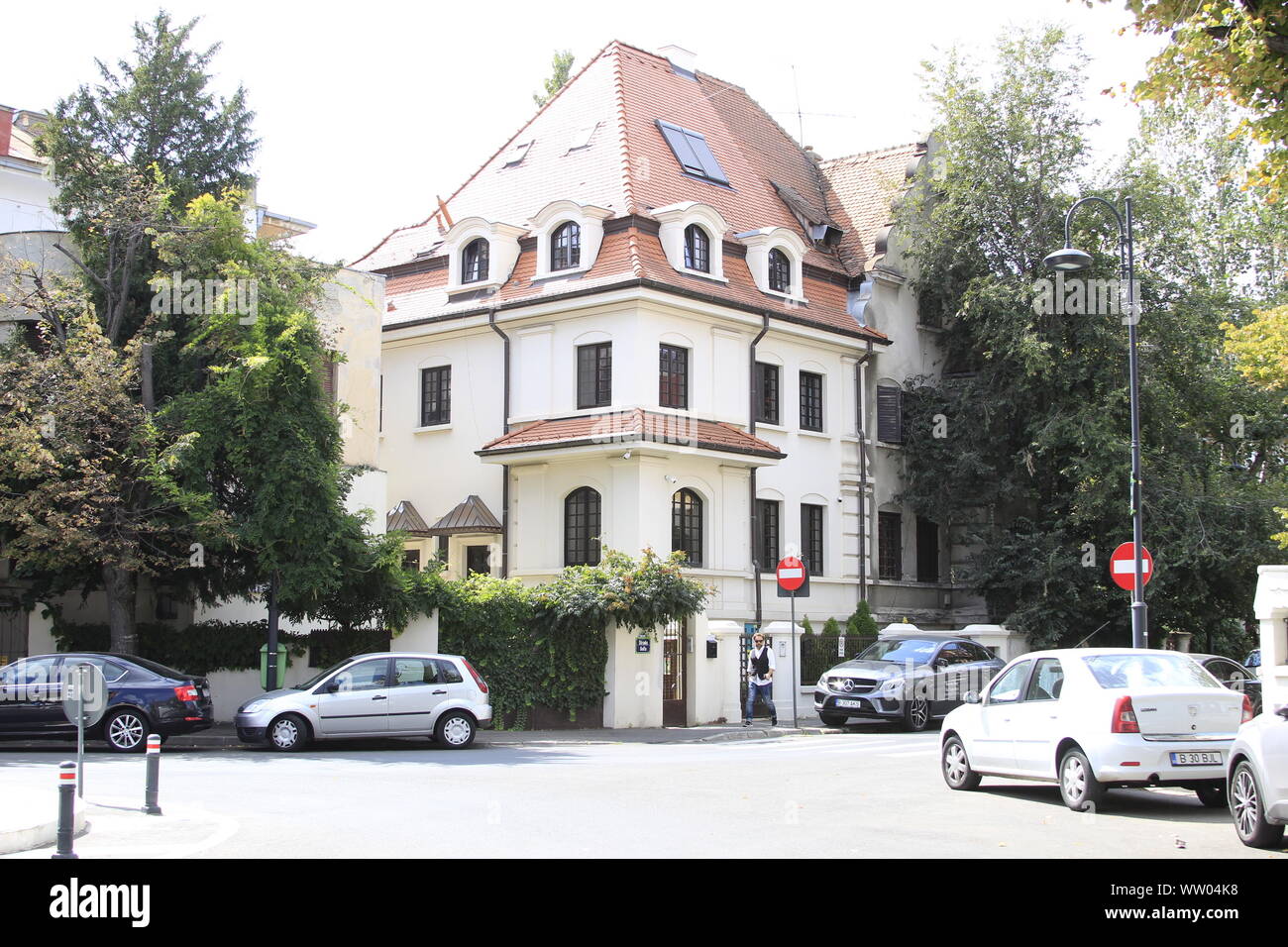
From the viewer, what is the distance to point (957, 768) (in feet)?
52.2

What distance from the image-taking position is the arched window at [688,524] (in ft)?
106

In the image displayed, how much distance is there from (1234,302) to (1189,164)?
26.8ft

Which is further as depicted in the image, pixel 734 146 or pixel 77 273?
pixel 734 146

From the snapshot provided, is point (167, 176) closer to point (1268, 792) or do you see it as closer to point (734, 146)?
point (734, 146)

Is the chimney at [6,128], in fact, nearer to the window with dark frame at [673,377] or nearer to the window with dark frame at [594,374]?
the window with dark frame at [594,374]

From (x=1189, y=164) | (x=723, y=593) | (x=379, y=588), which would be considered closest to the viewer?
(x=379, y=588)

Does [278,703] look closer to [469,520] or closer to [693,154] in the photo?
[469,520]

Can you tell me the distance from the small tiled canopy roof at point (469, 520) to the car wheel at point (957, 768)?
18.7 m

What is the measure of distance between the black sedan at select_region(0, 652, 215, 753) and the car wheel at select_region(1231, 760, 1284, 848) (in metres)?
15.2

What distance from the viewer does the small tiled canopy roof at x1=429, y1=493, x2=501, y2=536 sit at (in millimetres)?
33500

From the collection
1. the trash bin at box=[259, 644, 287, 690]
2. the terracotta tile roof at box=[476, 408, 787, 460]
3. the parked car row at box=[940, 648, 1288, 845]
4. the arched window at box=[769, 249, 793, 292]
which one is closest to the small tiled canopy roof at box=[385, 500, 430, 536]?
the terracotta tile roof at box=[476, 408, 787, 460]

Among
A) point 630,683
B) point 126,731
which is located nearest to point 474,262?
point 630,683

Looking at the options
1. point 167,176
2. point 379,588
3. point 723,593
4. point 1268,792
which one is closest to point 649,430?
point 723,593

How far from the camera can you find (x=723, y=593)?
108 feet
